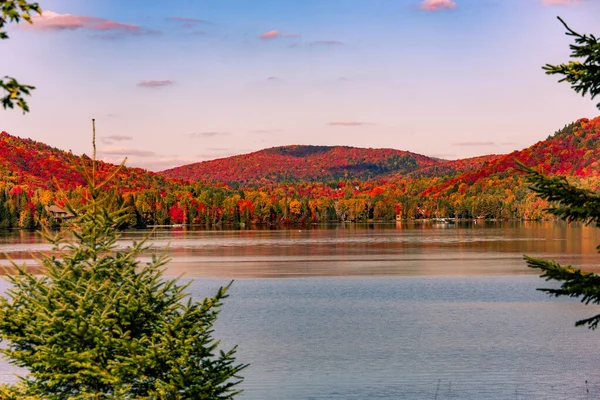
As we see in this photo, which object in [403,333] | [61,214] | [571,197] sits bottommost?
[403,333]

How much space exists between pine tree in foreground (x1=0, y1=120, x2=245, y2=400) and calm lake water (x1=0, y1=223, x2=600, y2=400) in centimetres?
1195

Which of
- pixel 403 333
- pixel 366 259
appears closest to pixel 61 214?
pixel 366 259

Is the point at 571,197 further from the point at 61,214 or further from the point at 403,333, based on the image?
the point at 61,214

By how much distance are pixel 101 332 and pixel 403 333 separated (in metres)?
22.7

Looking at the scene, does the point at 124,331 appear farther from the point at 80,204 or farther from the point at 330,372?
the point at 330,372

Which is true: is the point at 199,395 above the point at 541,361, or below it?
above

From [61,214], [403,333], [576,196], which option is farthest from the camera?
[61,214]

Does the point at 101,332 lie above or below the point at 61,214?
below

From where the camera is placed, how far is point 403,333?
31.7 m

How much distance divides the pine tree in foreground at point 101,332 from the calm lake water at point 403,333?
12.0m

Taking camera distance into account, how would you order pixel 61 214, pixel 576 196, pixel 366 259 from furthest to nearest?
pixel 61 214
pixel 366 259
pixel 576 196

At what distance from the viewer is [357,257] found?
7362 centimetres

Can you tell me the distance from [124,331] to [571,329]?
2500 centimetres

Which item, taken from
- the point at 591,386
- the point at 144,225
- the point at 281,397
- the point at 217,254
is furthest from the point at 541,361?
the point at 144,225
